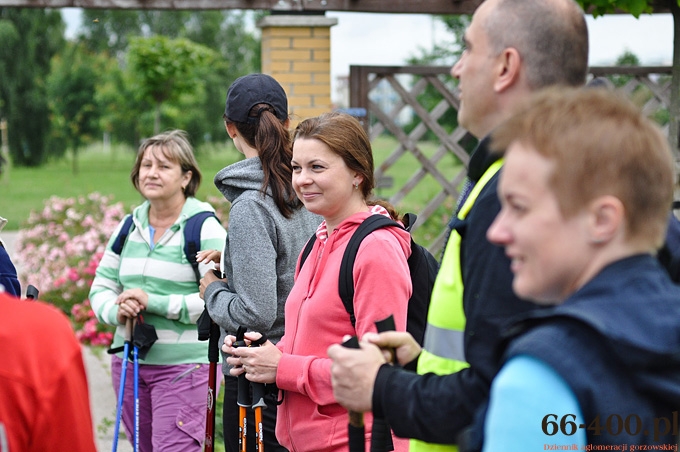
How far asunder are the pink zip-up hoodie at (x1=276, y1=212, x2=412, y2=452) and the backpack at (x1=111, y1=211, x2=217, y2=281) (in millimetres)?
1403

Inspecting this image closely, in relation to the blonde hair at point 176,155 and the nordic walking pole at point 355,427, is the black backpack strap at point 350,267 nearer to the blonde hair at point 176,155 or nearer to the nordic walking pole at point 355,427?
the nordic walking pole at point 355,427

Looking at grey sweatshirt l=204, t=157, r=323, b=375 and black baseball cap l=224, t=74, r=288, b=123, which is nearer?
grey sweatshirt l=204, t=157, r=323, b=375

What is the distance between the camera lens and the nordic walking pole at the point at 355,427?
6.15 feet

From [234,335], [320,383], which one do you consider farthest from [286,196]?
A: [320,383]

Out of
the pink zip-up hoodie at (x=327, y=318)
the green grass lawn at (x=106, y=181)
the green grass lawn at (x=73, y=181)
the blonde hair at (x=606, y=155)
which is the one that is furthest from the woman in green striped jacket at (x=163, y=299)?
the green grass lawn at (x=73, y=181)

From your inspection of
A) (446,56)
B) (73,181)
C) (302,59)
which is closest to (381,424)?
(302,59)

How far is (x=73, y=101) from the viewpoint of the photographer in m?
44.4

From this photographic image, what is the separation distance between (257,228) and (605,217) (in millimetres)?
1939

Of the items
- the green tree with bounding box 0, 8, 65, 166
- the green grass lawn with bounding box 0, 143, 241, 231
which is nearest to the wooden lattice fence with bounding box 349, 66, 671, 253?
the green grass lawn with bounding box 0, 143, 241, 231

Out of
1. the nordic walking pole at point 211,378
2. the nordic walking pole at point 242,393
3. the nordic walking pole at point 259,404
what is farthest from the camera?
the nordic walking pole at point 211,378

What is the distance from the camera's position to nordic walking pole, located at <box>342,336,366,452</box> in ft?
6.15

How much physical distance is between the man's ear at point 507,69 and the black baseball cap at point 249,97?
1696 mm

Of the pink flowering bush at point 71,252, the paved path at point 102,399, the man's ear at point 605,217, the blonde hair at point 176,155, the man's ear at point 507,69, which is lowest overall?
the paved path at point 102,399

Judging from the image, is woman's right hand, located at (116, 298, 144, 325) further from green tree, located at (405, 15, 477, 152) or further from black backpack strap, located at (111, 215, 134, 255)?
green tree, located at (405, 15, 477, 152)
